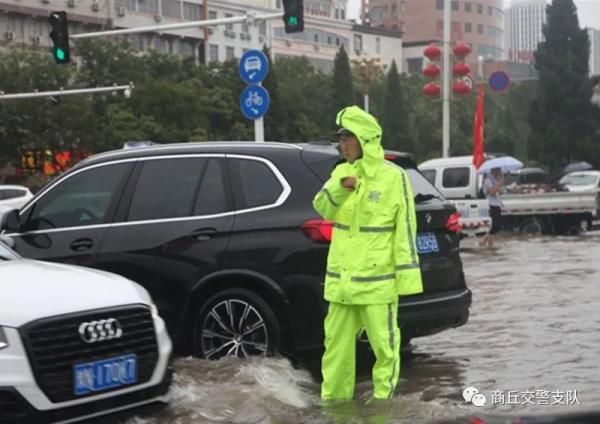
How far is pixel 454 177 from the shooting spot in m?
25.3

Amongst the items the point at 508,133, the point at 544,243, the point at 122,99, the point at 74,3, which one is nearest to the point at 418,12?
the point at 508,133

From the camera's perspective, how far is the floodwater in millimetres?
6641

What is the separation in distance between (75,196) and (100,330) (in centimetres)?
265

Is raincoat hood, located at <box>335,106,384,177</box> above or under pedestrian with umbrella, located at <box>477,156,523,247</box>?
above

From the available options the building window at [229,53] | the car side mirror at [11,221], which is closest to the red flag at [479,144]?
the car side mirror at [11,221]

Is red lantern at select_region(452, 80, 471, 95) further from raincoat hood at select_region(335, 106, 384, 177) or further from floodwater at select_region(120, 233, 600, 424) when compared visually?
raincoat hood at select_region(335, 106, 384, 177)

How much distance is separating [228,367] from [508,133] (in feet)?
246

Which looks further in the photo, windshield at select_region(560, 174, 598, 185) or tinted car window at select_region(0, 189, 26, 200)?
tinted car window at select_region(0, 189, 26, 200)

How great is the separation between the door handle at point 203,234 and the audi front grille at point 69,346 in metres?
1.73

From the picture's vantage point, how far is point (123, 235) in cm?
805

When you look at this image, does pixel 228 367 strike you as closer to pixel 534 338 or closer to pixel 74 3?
pixel 534 338

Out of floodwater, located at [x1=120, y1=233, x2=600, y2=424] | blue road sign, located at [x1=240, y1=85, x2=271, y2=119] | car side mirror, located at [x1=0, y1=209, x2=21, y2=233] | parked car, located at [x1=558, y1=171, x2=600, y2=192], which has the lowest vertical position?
parked car, located at [x1=558, y1=171, x2=600, y2=192]

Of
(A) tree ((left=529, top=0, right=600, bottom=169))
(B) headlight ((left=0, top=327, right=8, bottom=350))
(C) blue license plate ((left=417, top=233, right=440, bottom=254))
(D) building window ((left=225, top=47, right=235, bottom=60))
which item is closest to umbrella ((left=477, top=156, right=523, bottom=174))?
(C) blue license plate ((left=417, top=233, right=440, bottom=254))

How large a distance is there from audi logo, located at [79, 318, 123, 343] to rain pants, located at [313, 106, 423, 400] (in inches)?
52.9
